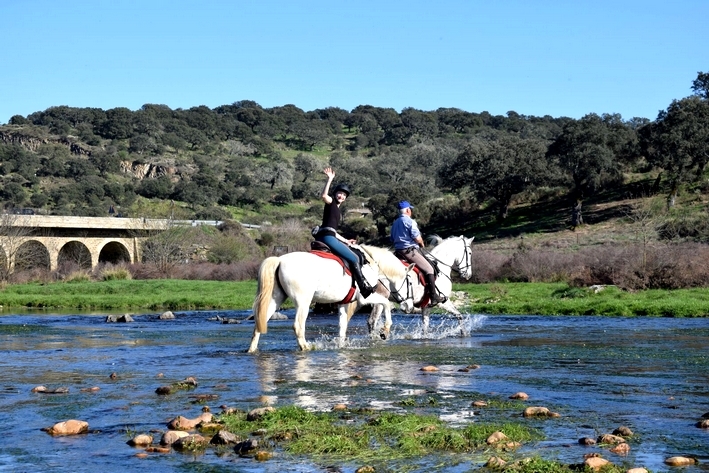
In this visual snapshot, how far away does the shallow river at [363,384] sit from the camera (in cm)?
748

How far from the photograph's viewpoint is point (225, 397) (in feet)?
34.2

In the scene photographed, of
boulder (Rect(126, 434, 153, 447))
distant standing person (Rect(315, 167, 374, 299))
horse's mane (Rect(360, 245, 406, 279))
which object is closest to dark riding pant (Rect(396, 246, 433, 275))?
horse's mane (Rect(360, 245, 406, 279))

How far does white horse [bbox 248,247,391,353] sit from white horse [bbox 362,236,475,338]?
1.43 m

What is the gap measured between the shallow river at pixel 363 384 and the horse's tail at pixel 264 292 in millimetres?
596

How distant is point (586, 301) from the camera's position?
28.0 meters

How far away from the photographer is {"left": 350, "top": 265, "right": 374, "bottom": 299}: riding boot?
16312 millimetres

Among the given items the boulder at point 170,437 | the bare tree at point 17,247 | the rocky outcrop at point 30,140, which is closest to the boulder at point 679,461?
the boulder at point 170,437

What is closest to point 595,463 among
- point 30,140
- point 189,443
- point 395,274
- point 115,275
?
point 189,443

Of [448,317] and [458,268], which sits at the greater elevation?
[458,268]

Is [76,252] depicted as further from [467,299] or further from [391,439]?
[391,439]

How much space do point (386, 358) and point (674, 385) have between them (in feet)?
16.4

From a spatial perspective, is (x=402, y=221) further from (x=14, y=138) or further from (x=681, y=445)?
(x=14, y=138)

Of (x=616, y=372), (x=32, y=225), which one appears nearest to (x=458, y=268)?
(x=616, y=372)

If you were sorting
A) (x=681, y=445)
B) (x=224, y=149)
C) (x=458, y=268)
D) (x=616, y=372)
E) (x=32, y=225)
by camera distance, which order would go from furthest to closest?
(x=224, y=149), (x=32, y=225), (x=458, y=268), (x=616, y=372), (x=681, y=445)
